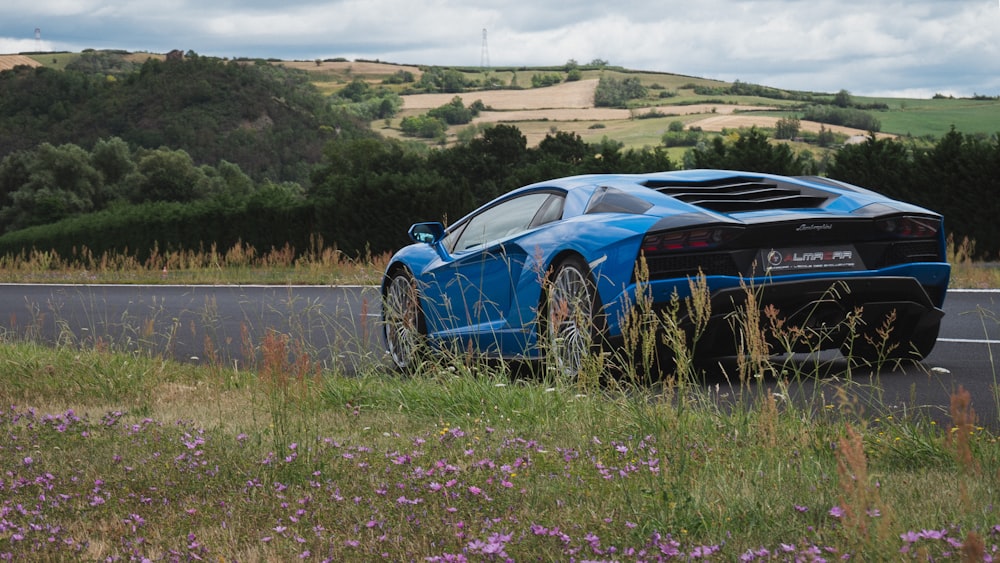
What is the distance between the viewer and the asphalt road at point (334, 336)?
7.45m

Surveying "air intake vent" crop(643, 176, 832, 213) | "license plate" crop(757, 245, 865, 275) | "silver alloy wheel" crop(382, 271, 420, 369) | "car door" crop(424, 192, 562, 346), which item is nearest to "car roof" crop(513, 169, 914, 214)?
"air intake vent" crop(643, 176, 832, 213)

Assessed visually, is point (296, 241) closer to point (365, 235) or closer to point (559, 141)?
point (365, 235)

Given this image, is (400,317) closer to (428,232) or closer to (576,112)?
(428,232)

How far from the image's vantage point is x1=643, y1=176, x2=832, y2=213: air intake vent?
808cm

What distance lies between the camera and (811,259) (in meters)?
7.76

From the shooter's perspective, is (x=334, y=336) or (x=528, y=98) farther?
(x=528, y=98)

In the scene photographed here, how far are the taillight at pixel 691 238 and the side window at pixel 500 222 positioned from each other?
112cm

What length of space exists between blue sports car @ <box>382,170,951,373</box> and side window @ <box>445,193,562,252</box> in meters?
0.03

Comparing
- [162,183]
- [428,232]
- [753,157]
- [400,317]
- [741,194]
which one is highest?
[741,194]

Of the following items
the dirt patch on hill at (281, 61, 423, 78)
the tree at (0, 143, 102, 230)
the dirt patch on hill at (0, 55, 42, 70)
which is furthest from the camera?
the dirt patch on hill at (281, 61, 423, 78)

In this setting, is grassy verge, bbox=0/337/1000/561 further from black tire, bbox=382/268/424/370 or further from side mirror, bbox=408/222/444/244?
side mirror, bbox=408/222/444/244

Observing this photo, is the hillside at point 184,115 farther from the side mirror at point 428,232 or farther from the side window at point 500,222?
the side window at point 500,222

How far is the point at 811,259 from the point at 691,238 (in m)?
0.80

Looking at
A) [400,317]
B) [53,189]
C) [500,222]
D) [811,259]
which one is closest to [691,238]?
[811,259]
